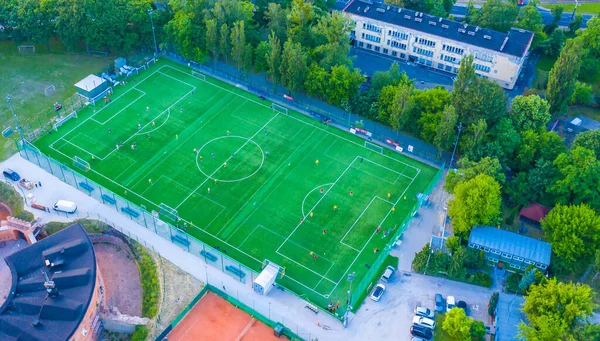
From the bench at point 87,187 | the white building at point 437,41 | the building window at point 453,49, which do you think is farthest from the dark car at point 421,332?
the building window at point 453,49

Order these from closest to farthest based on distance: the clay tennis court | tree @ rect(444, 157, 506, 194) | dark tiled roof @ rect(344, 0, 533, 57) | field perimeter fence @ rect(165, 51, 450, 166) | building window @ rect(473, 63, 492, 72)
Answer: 1. the clay tennis court
2. tree @ rect(444, 157, 506, 194)
3. field perimeter fence @ rect(165, 51, 450, 166)
4. dark tiled roof @ rect(344, 0, 533, 57)
5. building window @ rect(473, 63, 492, 72)

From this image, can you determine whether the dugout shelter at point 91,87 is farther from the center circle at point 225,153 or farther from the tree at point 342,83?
the tree at point 342,83

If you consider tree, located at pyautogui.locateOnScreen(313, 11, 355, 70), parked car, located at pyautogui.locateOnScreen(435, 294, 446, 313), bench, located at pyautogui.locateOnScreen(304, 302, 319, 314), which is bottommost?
bench, located at pyautogui.locateOnScreen(304, 302, 319, 314)

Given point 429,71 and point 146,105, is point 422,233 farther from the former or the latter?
point 146,105

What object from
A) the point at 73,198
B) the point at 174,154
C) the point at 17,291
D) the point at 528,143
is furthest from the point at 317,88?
the point at 17,291

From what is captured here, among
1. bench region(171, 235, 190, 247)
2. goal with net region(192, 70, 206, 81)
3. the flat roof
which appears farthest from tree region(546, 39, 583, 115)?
the flat roof

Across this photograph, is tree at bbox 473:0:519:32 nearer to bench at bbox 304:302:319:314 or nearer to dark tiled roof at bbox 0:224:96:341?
bench at bbox 304:302:319:314
